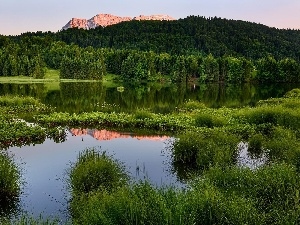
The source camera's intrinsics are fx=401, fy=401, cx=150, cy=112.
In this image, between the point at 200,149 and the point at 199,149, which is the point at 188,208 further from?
the point at 199,149

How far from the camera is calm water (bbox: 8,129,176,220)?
17703mm

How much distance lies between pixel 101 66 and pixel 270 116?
112m

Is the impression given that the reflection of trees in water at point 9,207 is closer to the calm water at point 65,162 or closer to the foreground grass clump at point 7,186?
the foreground grass clump at point 7,186

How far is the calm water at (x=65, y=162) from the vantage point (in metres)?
17.7

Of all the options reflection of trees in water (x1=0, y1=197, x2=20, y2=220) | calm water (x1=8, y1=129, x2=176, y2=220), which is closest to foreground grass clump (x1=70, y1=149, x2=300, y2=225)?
calm water (x1=8, y1=129, x2=176, y2=220)

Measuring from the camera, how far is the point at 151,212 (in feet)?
36.0

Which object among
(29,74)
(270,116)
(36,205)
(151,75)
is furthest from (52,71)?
(36,205)

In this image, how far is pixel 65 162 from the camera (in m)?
24.9

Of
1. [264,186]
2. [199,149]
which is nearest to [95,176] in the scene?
[264,186]

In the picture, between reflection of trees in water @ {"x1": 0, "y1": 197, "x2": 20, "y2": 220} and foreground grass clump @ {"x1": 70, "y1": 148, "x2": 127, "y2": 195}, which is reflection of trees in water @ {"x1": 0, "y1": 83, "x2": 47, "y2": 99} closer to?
reflection of trees in water @ {"x1": 0, "y1": 197, "x2": 20, "y2": 220}

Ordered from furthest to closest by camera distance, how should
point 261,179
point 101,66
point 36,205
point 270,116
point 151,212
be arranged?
point 101,66 → point 270,116 → point 36,205 → point 261,179 → point 151,212

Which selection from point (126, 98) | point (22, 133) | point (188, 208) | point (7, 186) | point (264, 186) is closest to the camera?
point (188, 208)

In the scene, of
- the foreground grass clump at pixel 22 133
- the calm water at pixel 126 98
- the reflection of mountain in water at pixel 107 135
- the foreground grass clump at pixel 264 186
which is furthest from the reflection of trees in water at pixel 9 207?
the calm water at pixel 126 98

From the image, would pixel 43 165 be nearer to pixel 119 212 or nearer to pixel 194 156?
pixel 194 156
